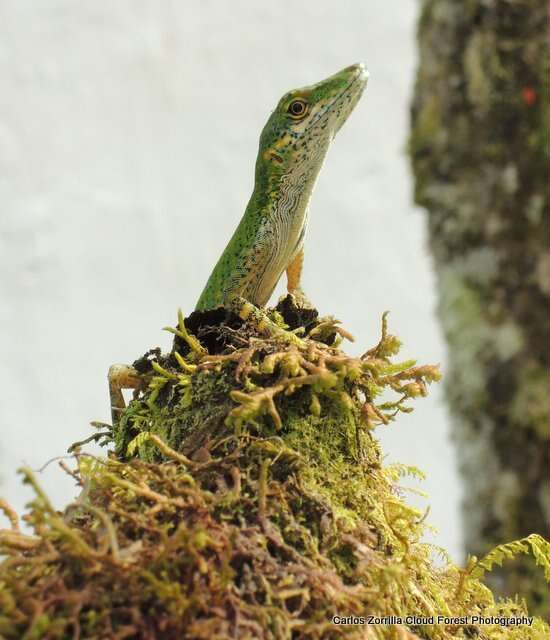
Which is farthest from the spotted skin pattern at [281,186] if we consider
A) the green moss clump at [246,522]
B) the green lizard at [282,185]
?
the green moss clump at [246,522]

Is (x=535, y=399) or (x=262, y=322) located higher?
(x=535, y=399)

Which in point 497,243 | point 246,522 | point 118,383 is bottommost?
point 246,522

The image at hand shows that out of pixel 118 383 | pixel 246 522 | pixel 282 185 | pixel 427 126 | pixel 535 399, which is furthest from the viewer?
pixel 427 126

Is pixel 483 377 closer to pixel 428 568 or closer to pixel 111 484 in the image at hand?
pixel 428 568

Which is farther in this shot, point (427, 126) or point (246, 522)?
point (427, 126)

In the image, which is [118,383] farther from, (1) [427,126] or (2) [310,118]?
(1) [427,126]

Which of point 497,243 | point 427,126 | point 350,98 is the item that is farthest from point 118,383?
point 427,126

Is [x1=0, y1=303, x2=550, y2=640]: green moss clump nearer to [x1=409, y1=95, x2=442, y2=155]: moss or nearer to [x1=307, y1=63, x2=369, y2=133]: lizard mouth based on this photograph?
[x1=307, y1=63, x2=369, y2=133]: lizard mouth

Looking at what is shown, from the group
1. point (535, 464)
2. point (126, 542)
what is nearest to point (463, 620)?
point (126, 542)
